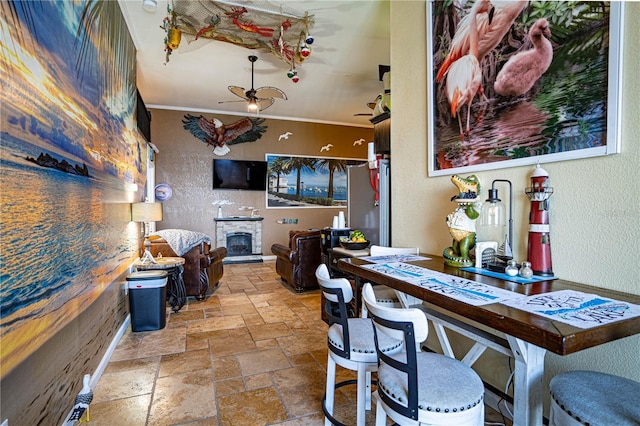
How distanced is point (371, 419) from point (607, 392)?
131cm

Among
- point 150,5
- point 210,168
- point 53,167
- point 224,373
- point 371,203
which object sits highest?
point 150,5

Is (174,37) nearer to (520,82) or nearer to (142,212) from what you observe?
(142,212)

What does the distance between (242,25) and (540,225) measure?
324 centimetres

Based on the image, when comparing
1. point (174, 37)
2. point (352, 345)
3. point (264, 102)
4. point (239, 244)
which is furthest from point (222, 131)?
point (352, 345)

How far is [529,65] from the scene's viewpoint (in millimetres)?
1729

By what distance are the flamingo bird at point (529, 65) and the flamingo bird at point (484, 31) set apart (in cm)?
17

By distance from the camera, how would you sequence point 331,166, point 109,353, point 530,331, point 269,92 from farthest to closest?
point 331,166, point 269,92, point 109,353, point 530,331

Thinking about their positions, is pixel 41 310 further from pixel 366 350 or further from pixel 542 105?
pixel 542 105

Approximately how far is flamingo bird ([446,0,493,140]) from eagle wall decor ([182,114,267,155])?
5911mm

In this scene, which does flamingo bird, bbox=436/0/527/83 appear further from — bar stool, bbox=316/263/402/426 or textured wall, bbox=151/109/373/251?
textured wall, bbox=151/109/373/251

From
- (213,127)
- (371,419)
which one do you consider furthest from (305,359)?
(213,127)

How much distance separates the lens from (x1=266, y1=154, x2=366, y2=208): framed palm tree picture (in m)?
7.77

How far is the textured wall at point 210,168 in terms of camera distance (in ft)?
22.9

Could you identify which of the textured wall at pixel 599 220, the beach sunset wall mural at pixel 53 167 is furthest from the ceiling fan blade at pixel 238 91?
the textured wall at pixel 599 220
